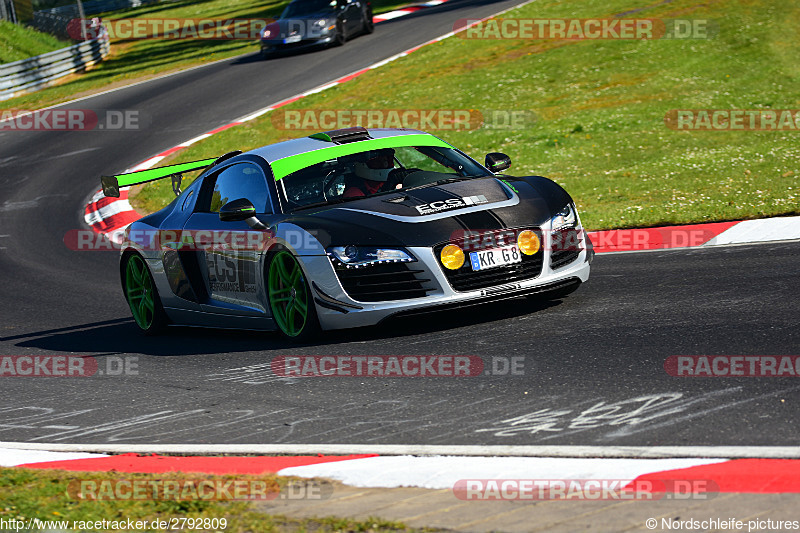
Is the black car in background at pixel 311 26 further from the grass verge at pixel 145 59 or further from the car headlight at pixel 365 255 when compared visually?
the car headlight at pixel 365 255

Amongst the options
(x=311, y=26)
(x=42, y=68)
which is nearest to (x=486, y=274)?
(x=311, y=26)

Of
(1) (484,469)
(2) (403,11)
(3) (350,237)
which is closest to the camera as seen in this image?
(1) (484,469)

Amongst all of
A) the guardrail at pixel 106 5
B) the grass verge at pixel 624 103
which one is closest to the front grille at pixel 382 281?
the grass verge at pixel 624 103

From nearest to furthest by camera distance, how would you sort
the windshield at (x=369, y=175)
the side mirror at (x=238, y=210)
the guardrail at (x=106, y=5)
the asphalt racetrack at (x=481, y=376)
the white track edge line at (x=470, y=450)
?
the white track edge line at (x=470, y=450)
the asphalt racetrack at (x=481, y=376)
the side mirror at (x=238, y=210)
the windshield at (x=369, y=175)
the guardrail at (x=106, y=5)

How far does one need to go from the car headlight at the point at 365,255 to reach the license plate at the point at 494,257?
0.42 meters

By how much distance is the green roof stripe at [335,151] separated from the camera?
7.84 metres

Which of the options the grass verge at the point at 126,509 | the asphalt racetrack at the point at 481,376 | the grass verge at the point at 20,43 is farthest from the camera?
the grass verge at the point at 20,43

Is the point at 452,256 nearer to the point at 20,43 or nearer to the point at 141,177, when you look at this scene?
the point at 141,177

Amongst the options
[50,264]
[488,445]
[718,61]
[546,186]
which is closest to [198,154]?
[50,264]

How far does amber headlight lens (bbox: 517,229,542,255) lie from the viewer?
275 inches

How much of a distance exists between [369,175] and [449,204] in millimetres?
975

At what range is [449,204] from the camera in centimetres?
711

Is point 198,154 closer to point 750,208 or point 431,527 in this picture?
point 750,208

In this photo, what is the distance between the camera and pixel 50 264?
42.2 ft
